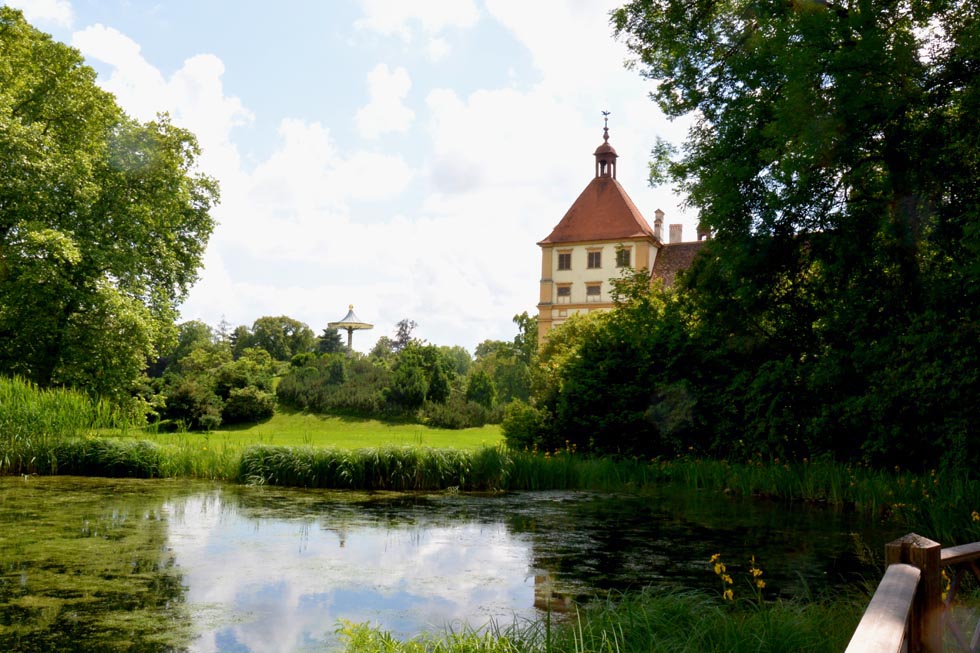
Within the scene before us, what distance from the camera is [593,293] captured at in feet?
146

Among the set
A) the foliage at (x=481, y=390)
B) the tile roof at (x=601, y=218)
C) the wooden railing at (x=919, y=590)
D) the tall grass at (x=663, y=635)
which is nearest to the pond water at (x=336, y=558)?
the tall grass at (x=663, y=635)

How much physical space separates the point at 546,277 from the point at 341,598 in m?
40.6

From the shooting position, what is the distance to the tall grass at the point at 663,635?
3.70 metres

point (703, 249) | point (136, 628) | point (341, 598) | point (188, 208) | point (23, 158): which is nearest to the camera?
point (136, 628)

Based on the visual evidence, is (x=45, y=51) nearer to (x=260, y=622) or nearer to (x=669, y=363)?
(x=669, y=363)

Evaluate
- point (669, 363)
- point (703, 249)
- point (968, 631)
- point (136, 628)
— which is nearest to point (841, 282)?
point (703, 249)

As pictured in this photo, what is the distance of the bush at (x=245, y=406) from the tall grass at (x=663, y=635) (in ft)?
66.6

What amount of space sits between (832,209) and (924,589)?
10.6m

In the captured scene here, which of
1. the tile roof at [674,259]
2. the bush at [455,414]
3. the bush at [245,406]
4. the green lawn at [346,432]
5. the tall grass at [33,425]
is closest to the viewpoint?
the tall grass at [33,425]

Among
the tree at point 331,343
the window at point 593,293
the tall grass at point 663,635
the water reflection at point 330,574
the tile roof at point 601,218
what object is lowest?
the water reflection at point 330,574

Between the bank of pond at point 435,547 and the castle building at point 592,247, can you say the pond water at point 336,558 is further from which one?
the castle building at point 592,247

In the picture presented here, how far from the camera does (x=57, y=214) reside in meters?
19.2

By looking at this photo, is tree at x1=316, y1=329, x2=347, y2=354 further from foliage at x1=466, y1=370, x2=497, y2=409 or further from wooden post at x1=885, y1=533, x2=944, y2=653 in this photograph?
wooden post at x1=885, y1=533, x2=944, y2=653

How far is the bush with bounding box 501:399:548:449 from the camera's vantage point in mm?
15040
